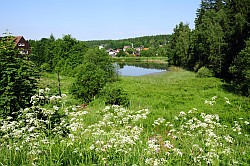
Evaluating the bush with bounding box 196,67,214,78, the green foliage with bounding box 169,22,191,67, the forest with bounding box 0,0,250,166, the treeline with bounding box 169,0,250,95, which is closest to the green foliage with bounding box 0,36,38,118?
the forest with bounding box 0,0,250,166

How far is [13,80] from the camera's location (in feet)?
24.4

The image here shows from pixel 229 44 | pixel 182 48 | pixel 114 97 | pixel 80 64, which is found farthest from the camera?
pixel 182 48

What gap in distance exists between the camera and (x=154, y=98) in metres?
23.3

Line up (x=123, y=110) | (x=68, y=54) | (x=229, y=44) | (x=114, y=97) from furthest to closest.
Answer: (x=68, y=54) → (x=229, y=44) → (x=114, y=97) → (x=123, y=110)

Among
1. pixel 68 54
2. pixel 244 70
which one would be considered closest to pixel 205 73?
pixel 244 70

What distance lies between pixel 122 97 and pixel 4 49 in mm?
12262

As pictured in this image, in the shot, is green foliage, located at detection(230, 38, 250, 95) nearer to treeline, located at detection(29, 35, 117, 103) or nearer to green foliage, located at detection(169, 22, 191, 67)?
treeline, located at detection(29, 35, 117, 103)

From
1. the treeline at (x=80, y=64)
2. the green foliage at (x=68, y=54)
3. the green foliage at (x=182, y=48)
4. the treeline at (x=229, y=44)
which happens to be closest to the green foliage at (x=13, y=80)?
the treeline at (x=80, y=64)

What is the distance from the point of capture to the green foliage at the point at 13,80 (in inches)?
287

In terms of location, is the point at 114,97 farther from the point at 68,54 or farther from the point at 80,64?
the point at 68,54

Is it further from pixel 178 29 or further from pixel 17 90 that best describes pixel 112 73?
pixel 178 29

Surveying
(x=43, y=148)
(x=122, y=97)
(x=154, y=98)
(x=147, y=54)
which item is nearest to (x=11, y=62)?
(x=43, y=148)

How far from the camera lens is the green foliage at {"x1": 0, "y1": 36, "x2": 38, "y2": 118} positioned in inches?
287

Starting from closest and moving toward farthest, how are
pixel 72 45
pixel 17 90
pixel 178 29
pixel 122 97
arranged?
1. pixel 17 90
2. pixel 122 97
3. pixel 72 45
4. pixel 178 29
